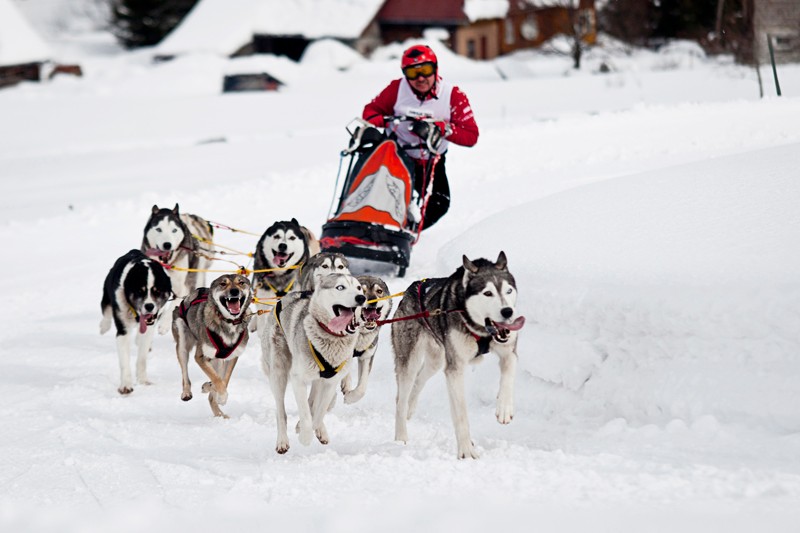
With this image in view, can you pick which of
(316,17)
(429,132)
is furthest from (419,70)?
(316,17)

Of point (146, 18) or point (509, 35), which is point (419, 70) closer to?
point (509, 35)

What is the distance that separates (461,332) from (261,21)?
1214 inches

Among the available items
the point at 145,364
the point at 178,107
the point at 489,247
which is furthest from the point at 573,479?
the point at 178,107

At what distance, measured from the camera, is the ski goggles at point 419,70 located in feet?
23.3

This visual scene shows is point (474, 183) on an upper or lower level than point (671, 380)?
upper

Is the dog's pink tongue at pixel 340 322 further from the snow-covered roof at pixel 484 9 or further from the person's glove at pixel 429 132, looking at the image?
the snow-covered roof at pixel 484 9

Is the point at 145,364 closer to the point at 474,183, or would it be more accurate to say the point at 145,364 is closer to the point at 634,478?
the point at 634,478

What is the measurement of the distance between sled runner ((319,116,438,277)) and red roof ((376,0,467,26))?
28220mm

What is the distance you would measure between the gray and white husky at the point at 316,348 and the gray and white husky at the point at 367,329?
127mm

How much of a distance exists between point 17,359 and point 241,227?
4.17 m

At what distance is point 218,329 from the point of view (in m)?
5.18

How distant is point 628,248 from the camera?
5.25 metres

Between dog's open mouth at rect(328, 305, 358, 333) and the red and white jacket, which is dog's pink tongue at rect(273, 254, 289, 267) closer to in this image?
the red and white jacket

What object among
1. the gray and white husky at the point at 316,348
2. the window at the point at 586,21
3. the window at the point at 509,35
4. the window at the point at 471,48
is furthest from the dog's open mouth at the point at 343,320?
the window at the point at 509,35
